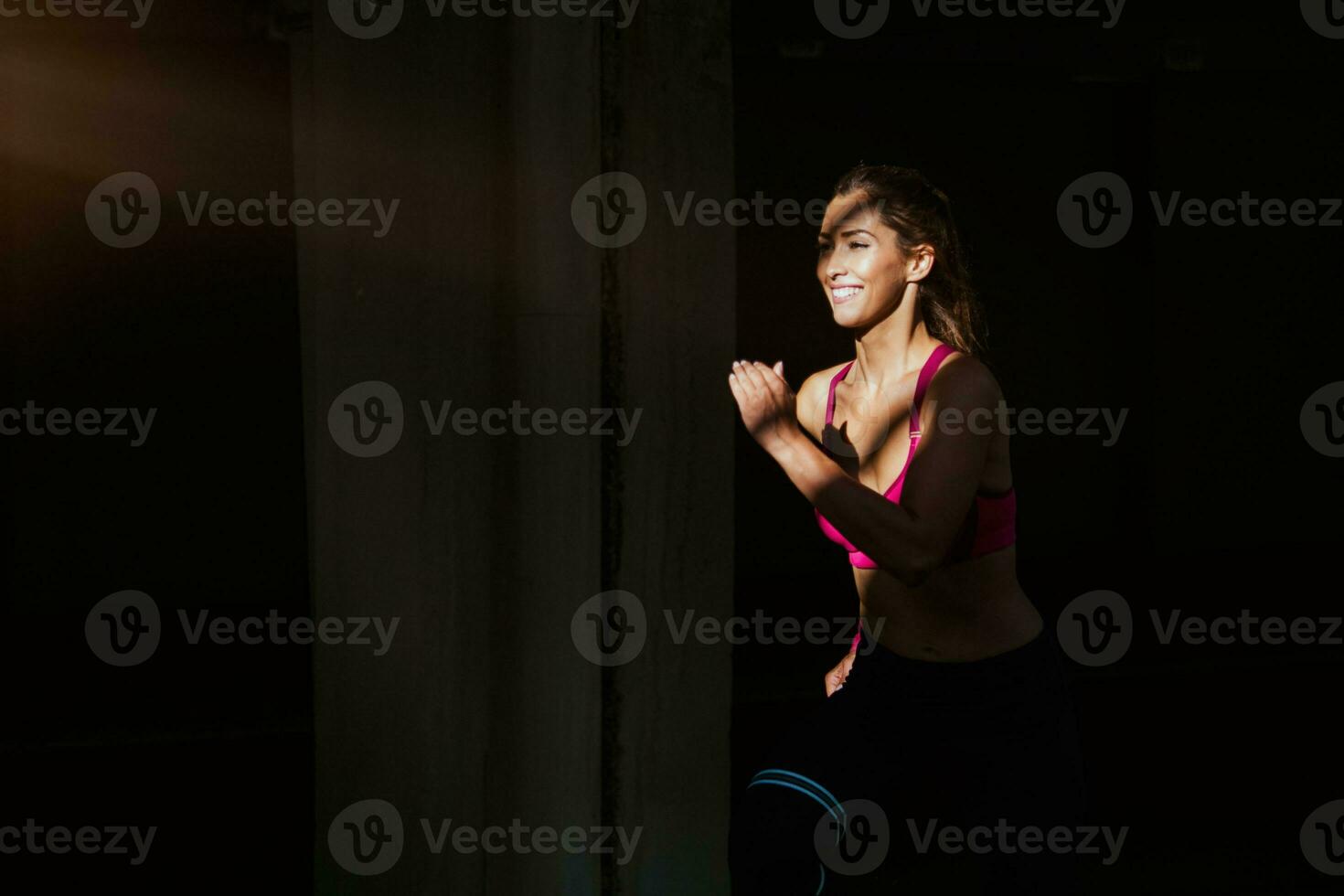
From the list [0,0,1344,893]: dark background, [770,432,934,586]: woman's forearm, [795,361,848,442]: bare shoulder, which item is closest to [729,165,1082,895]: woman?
[770,432,934,586]: woman's forearm

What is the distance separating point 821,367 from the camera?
8.89m

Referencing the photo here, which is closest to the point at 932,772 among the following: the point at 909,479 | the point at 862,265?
the point at 909,479

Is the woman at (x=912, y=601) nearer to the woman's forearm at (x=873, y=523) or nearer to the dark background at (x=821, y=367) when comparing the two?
the woman's forearm at (x=873, y=523)

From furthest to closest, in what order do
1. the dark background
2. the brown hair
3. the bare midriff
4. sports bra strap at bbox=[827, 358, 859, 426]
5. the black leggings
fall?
the dark background
sports bra strap at bbox=[827, 358, 859, 426]
the brown hair
the bare midriff
the black leggings

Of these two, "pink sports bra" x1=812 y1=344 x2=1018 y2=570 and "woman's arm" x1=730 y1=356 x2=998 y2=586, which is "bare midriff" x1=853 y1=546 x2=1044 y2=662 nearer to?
"pink sports bra" x1=812 y1=344 x2=1018 y2=570

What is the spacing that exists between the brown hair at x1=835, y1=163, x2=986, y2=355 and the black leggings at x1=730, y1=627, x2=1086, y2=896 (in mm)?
625

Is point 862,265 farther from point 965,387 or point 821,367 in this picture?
point 821,367

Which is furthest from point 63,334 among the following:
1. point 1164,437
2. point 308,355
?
point 1164,437

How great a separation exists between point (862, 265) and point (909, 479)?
18.1 inches

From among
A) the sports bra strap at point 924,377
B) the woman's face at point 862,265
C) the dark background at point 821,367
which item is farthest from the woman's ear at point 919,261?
the dark background at point 821,367

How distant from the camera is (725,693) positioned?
3422 mm

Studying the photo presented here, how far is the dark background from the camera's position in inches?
214

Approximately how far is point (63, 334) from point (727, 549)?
18.2 ft

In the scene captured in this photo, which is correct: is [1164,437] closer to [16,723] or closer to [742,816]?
[16,723]
